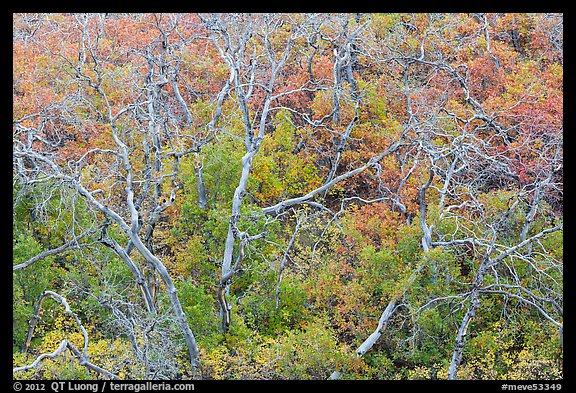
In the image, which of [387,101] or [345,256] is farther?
[387,101]

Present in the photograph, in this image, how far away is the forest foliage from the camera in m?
14.4

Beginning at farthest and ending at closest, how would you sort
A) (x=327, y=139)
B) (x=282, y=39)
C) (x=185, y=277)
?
(x=282, y=39) → (x=327, y=139) → (x=185, y=277)

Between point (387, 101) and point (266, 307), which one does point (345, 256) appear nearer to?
point (266, 307)

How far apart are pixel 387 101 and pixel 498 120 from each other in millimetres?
3739

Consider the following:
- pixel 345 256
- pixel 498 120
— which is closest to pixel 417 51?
pixel 498 120

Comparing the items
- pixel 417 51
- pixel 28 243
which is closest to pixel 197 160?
pixel 28 243

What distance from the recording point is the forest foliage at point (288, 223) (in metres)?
14.4

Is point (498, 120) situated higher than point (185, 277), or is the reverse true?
point (498, 120)

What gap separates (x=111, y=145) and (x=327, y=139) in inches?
266

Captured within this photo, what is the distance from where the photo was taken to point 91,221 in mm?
16578

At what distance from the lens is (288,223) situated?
67.4 feet

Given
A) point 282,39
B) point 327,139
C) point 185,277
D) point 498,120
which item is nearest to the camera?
point 185,277

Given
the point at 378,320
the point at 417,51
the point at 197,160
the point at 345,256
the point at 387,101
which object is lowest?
the point at 378,320

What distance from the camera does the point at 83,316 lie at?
655 inches
